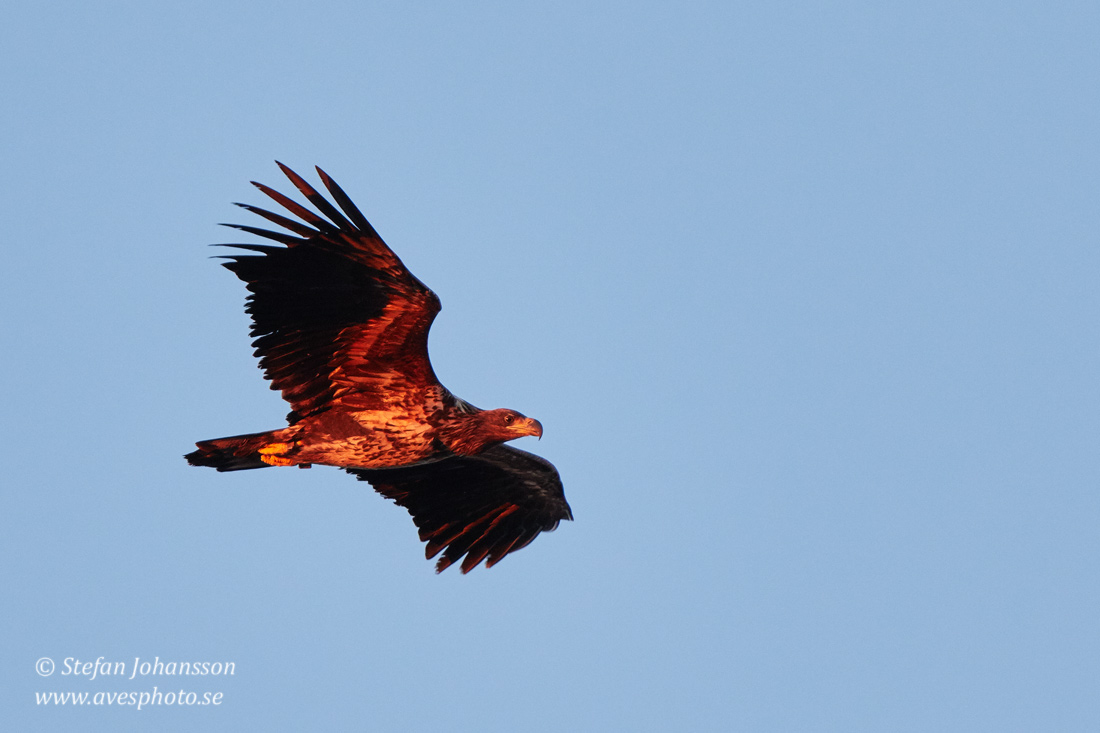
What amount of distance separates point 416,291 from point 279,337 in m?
1.41

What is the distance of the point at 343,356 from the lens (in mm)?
12359

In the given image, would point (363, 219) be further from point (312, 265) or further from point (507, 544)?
point (507, 544)

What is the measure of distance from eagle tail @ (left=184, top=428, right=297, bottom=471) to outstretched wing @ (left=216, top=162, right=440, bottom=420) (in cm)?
29

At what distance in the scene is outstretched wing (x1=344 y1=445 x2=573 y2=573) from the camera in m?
14.5

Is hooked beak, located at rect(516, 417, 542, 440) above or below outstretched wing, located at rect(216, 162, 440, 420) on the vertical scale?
below

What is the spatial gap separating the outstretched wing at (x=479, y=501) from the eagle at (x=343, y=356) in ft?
2.09

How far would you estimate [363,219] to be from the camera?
1146 centimetres

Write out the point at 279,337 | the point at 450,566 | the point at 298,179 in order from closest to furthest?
the point at 298,179 < the point at 279,337 < the point at 450,566

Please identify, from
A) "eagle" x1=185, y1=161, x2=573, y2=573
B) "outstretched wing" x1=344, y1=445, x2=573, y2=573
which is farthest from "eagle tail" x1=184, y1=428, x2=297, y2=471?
"outstretched wing" x1=344, y1=445, x2=573, y2=573

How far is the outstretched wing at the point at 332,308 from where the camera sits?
38.0 feet

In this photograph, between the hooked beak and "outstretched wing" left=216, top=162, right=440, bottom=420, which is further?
the hooked beak

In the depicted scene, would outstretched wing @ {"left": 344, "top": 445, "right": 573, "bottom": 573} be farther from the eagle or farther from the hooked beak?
the hooked beak

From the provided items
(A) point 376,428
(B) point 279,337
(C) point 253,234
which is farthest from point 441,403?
(C) point 253,234

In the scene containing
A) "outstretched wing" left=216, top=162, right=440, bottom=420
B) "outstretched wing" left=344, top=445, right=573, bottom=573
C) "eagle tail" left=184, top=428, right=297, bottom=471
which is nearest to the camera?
"outstretched wing" left=216, top=162, right=440, bottom=420
